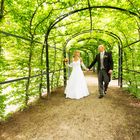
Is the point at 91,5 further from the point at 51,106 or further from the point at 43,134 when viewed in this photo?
the point at 43,134

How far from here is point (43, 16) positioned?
8.43 meters

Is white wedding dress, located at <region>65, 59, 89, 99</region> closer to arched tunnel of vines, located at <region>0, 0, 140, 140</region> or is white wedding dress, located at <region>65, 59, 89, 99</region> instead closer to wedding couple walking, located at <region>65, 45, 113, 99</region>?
wedding couple walking, located at <region>65, 45, 113, 99</region>

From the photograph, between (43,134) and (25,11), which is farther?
(25,11)

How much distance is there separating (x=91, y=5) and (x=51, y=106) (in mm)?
3678

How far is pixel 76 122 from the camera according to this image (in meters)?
5.52

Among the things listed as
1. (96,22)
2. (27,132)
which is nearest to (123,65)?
(96,22)

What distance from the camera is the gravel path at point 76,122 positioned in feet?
15.3

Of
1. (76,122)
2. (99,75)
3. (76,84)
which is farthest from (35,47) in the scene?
(76,122)

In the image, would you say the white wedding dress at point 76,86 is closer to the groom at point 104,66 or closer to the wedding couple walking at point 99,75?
the wedding couple walking at point 99,75

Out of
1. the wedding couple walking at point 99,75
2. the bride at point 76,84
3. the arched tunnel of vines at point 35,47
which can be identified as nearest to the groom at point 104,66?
the wedding couple walking at point 99,75

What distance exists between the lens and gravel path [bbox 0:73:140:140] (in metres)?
4.68

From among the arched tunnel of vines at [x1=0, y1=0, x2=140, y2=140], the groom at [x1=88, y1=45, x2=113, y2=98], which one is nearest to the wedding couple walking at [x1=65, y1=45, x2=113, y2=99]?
the groom at [x1=88, y1=45, x2=113, y2=98]

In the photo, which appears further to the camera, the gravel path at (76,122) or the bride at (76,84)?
the bride at (76,84)

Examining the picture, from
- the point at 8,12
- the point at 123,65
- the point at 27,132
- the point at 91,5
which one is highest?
the point at 91,5
